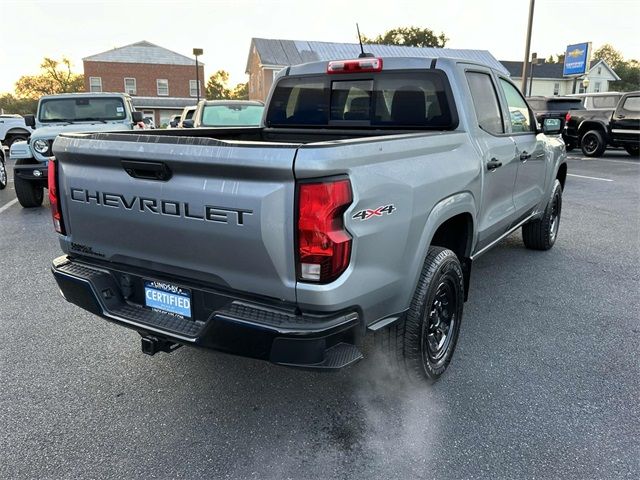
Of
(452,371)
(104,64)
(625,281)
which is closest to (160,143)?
(452,371)

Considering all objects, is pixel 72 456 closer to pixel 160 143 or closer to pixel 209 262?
pixel 209 262

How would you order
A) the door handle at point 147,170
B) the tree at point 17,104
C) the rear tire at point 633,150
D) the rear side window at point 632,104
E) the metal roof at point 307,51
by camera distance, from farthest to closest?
the tree at point 17,104 < the metal roof at point 307,51 < the rear tire at point 633,150 < the rear side window at point 632,104 < the door handle at point 147,170

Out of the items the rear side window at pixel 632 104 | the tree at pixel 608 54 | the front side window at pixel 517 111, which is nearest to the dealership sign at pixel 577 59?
the rear side window at pixel 632 104

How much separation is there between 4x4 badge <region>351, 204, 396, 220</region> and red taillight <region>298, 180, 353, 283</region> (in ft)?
0.26

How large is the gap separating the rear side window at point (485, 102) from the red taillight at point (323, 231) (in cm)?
192

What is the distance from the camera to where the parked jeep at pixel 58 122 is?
824 cm

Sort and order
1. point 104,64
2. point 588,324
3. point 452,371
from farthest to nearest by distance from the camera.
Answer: point 104,64, point 588,324, point 452,371

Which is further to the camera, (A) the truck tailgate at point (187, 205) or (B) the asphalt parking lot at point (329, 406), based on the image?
(B) the asphalt parking lot at point (329, 406)

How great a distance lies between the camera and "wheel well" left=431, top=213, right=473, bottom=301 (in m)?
3.34

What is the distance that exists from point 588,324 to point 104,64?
4837 centimetres

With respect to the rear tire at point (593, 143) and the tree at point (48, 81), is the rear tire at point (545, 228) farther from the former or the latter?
the tree at point (48, 81)

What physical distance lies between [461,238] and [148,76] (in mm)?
47978

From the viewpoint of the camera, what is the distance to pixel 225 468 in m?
2.37

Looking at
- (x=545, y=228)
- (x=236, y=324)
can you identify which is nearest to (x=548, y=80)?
(x=545, y=228)
